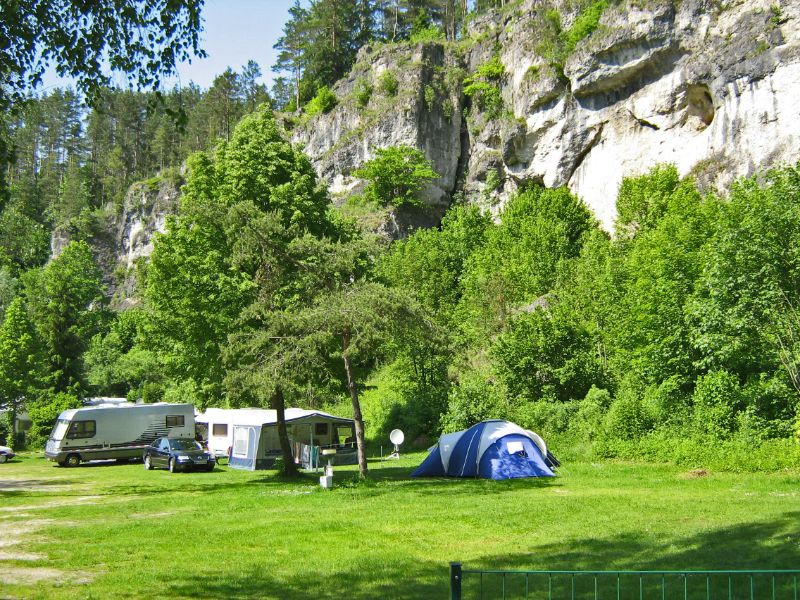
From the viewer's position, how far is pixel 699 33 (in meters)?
42.8

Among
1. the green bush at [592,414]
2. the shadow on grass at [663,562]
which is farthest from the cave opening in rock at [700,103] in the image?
the shadow on grass at [663,562]

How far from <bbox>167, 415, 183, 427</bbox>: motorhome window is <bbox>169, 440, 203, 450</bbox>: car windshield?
5.24 meters

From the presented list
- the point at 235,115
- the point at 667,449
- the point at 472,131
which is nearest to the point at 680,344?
the point at 667,449

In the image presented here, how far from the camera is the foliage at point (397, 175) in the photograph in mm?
58094

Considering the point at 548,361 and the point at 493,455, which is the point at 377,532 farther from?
the point at 548,361

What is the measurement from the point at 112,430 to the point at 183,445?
6519mm

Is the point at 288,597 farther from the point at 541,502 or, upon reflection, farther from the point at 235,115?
the point at 235,115

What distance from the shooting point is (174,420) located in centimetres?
3284

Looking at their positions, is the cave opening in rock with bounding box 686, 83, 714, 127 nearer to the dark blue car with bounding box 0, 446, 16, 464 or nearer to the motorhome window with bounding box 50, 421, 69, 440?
the motorhome window with bounding box 50, 421, 69, 440

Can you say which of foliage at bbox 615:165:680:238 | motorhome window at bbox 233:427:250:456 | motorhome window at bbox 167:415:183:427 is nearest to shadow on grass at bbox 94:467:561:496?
motorhome window at bbox 233:427:250:456

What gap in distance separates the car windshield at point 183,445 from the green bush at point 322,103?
4891 cm

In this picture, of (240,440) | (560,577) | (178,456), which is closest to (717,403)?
(560,577)

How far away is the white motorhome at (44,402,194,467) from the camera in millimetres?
31188

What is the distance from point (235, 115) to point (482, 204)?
39.8m
